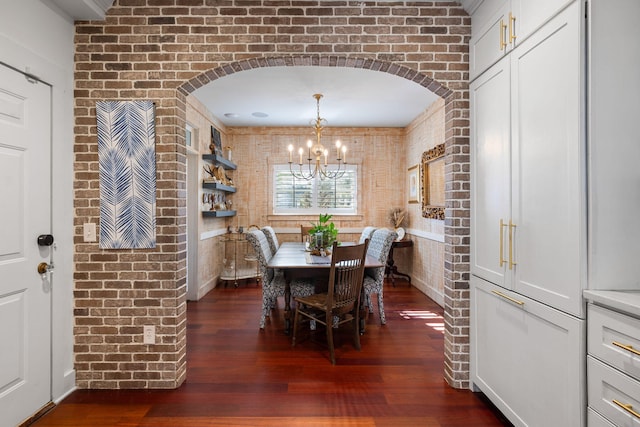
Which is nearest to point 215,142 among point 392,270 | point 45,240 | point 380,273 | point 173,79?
point 173,79

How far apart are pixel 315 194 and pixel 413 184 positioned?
5.54ft

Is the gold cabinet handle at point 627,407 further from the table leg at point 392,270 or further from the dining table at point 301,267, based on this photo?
the table leg at point 392,270

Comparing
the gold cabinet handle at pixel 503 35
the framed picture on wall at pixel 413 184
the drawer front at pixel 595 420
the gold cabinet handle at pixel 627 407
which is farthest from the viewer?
the framed picture on wall at pixel 413 184

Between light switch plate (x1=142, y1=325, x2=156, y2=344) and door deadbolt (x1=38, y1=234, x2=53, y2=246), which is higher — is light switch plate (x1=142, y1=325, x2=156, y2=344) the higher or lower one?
the lower one

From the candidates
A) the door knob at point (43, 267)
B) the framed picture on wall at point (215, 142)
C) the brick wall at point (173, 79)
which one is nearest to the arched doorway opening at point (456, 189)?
the brick wall at point (173, 79)

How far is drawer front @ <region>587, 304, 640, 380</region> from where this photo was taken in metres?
1.20

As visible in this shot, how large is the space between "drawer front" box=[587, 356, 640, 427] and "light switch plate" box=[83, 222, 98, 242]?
2.86 meters

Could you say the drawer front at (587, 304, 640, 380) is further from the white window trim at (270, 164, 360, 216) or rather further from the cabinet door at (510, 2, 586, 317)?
the white window trim at (270, 164, 360, 216)

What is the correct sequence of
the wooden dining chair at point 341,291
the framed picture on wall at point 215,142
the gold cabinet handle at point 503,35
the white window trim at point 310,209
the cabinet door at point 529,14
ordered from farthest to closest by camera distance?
the white window trim at point 310,209
the framed picture on wall at point 215,142
the wooden dining chair at point 341,291
the gold cabinet handle at point 503,35
the cabinet door at point 529,14

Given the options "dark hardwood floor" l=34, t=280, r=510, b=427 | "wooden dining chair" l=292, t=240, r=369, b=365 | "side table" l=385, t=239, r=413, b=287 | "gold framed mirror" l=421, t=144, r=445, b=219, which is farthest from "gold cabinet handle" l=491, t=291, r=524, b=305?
"side table" l=385, t=239, r=413, b=287

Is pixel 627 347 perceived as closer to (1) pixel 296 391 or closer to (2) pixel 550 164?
(2) pixel 550 164

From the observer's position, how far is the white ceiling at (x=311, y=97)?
3695mm

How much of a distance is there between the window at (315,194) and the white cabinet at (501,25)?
3809 mm

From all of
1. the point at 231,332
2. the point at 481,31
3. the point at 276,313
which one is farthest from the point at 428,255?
the point at 481,31
